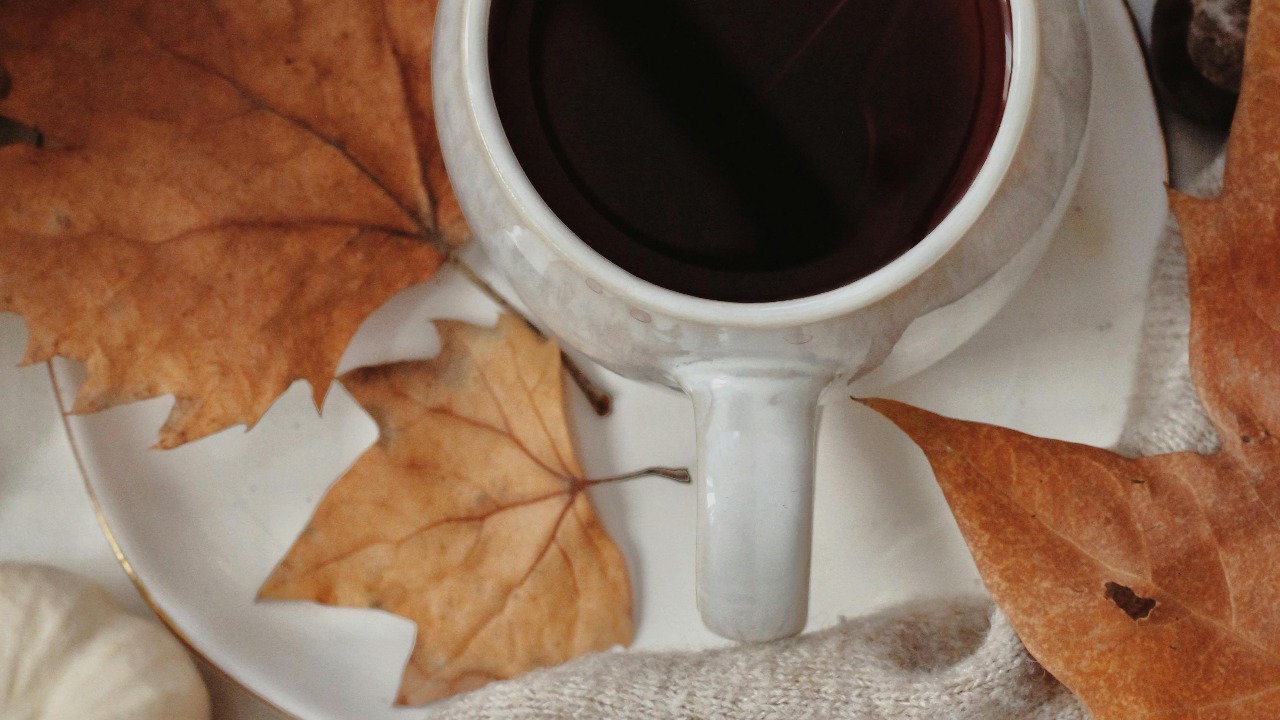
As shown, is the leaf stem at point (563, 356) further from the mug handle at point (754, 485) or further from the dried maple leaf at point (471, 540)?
the mug handle at point (754, 485)

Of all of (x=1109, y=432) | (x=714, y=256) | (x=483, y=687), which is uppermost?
(x=714, y=256)

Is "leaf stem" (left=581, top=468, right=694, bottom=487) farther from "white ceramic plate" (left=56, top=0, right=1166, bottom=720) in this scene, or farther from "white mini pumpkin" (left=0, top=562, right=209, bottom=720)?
"white mini pumpkin" (left=0, top=562, right=209, bottom=720)

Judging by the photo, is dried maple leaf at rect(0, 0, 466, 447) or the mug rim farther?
dried maple leaf at rect(0, 0, 466, 447)

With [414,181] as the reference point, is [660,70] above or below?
above

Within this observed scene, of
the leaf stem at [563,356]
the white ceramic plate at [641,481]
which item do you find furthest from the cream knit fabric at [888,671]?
the leaf stem at [563,356]

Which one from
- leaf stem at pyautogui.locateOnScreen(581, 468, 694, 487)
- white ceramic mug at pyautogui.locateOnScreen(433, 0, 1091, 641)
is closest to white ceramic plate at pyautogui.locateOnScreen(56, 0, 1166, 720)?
leaf stem at pyautogui.locateOnScreen(581, 468, 694, 487)

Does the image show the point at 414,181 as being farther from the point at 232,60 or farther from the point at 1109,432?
the point at 1109,432

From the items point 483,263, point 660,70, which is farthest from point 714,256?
point 483,263
